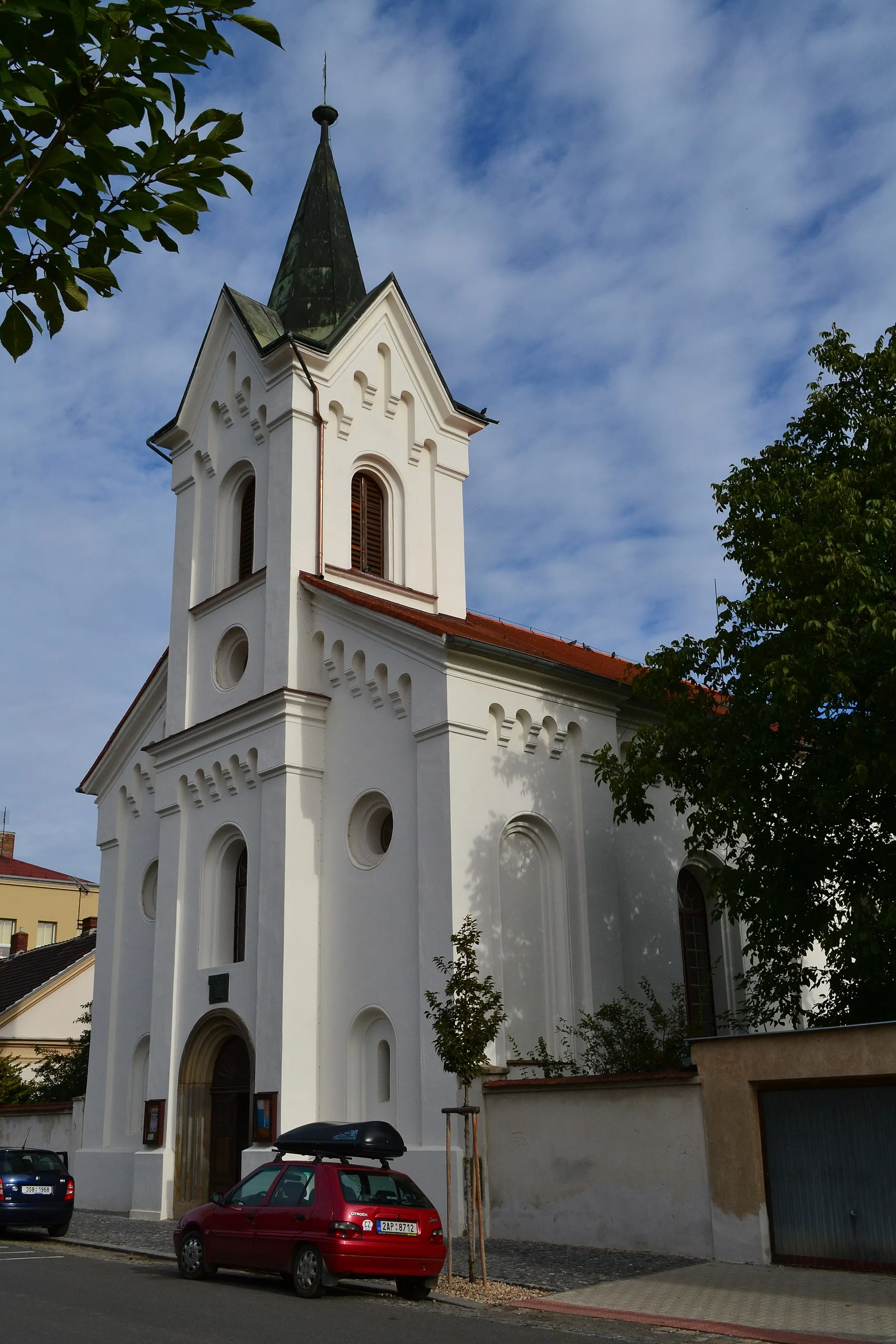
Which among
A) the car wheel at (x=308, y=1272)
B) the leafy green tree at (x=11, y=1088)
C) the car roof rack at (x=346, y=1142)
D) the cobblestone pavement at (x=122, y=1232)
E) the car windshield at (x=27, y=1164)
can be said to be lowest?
the cobblestone pavement at (x=122, y=1232)

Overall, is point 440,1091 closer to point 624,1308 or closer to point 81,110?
point 624,1308

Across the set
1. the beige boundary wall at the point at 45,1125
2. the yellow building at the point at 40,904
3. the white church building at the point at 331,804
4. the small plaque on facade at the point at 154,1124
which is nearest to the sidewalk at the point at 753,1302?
the white church building at the point at 331,804

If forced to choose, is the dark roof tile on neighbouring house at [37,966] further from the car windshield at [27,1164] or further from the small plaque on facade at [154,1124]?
the car windshield at [27,1164]

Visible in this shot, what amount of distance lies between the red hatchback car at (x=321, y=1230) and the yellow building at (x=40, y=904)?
140 ft

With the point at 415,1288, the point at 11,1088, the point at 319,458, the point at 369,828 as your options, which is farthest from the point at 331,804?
the point at 11,1088

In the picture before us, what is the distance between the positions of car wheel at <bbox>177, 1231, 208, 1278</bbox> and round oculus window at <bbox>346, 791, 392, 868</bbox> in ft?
24.5

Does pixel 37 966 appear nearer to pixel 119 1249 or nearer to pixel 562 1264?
pixel 119 1249

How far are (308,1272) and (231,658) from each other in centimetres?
1381

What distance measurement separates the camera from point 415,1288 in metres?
12.5

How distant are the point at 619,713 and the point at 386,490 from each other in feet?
22.2

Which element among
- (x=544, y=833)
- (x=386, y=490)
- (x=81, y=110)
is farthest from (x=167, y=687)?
(x=81, y=110)

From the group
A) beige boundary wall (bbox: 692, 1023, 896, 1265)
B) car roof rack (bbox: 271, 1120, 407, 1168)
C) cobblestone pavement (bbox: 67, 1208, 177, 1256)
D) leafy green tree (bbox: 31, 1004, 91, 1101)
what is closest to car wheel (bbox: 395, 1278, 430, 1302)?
car roof rack (bbox: 271, 1120, 407, 1168)

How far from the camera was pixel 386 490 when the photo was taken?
2509 centimetres

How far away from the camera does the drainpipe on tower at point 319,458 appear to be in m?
23.0
